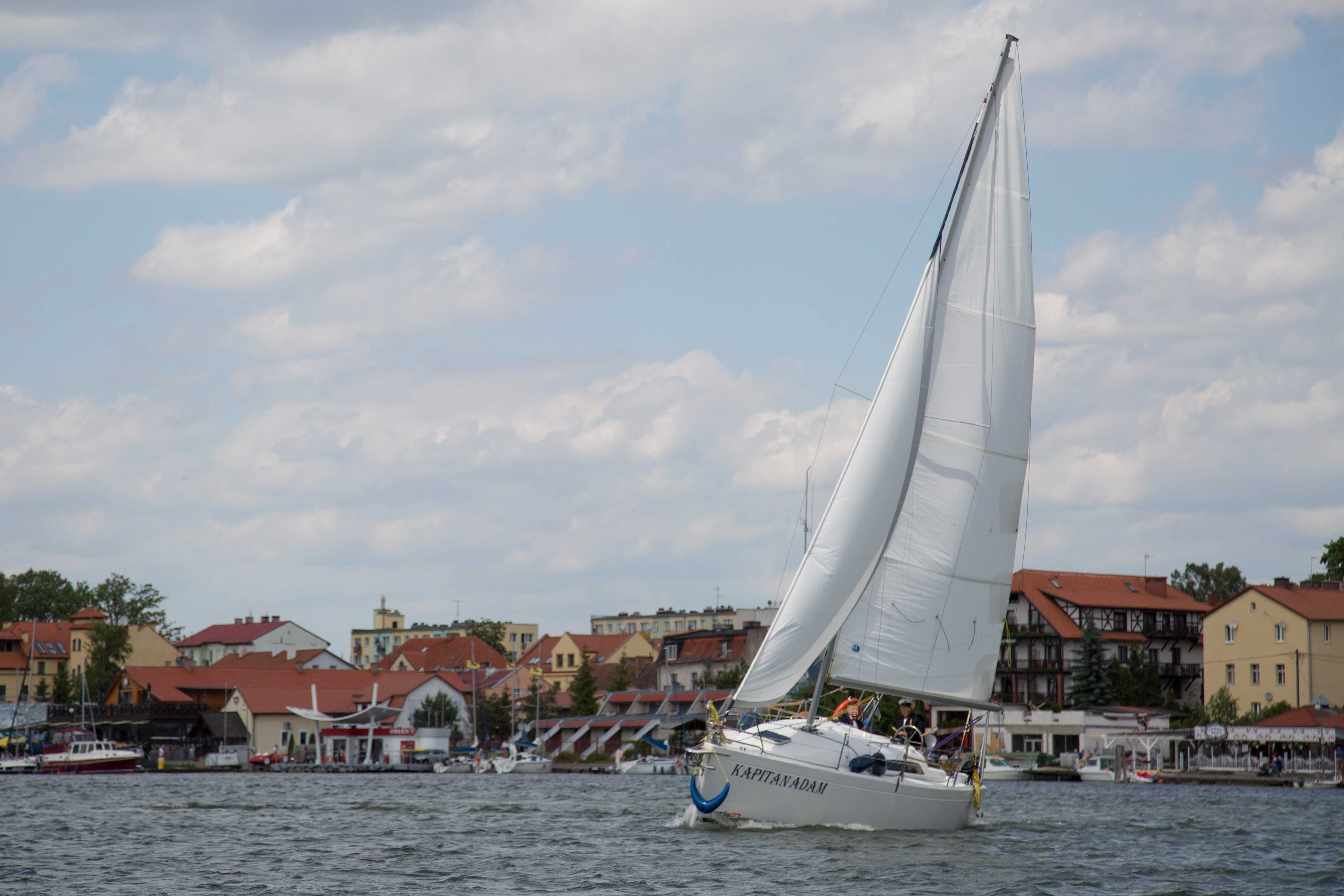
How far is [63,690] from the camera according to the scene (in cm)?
11456

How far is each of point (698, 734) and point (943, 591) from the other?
825 cm

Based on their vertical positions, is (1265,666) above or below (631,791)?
above

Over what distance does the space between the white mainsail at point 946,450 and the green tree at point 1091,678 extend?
60823 millimetres

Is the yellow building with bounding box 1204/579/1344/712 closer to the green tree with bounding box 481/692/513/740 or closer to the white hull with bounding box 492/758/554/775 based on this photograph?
the white hull with bounding box 492/758/554/775

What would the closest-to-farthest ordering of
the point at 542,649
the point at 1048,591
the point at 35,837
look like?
the point at 35,837 < the point at 1048,591 < the point at 542,649

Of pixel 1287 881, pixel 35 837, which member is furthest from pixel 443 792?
pixel 1287 881

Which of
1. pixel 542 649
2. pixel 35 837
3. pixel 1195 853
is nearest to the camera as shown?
pixel 1195 853

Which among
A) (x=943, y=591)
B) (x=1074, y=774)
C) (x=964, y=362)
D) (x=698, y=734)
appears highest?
(x=964, y=362)

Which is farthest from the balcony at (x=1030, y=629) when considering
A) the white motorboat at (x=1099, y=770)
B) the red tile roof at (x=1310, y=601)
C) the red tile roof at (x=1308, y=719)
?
the red tile roof at (x=1308, y=719)

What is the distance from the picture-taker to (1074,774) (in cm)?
7412

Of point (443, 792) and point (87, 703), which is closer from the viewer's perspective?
point (443, 792)

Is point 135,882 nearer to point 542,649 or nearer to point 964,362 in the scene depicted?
point 964,362

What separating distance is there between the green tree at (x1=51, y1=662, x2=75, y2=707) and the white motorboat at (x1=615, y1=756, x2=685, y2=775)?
49710 mm

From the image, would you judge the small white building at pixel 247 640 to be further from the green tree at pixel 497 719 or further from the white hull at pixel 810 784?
the white hull at pixel 810 784
